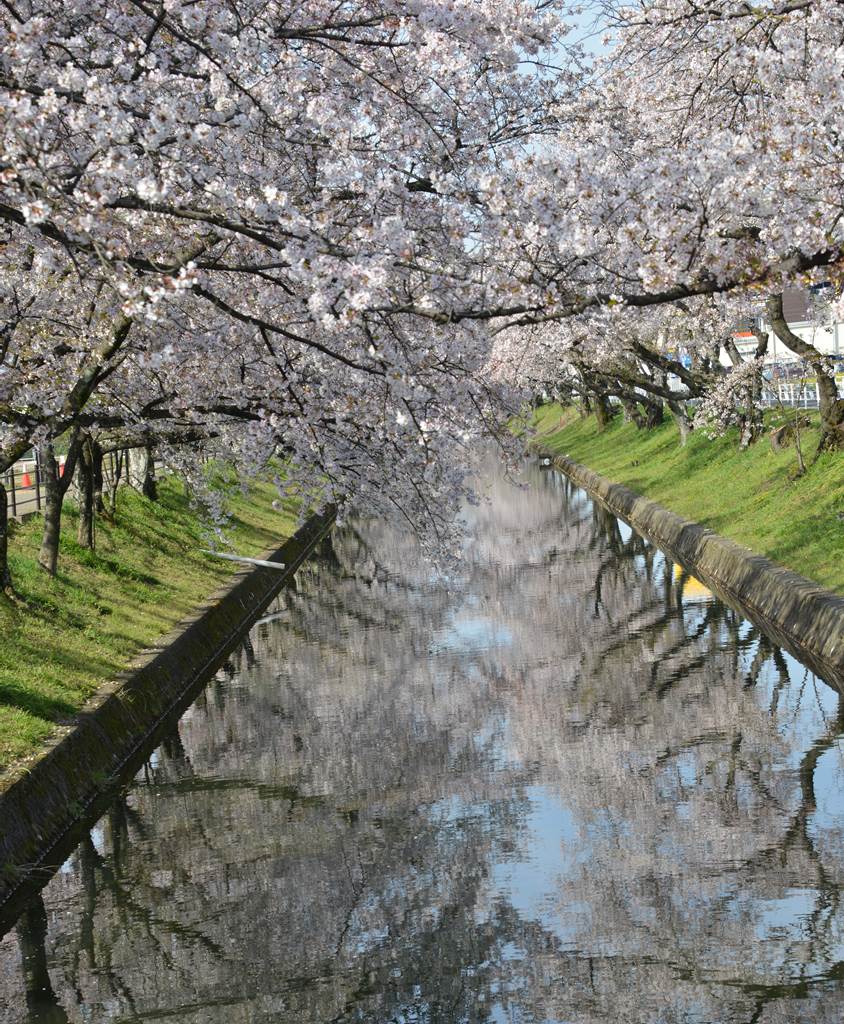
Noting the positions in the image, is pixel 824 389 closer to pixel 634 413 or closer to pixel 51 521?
pixel 51 521

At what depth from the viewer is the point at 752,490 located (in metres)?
33.5

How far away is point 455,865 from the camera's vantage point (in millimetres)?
11672

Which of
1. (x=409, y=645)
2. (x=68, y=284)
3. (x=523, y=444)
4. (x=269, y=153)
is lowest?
(x=409, y=645)

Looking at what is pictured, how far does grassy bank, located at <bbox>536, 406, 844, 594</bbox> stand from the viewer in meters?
24.1

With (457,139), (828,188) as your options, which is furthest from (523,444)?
(828,188)

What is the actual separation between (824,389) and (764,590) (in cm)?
807

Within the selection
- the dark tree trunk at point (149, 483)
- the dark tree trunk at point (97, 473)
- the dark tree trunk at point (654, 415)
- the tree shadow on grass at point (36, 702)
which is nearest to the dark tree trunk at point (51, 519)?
the dark tree trunk at point (97, 473)

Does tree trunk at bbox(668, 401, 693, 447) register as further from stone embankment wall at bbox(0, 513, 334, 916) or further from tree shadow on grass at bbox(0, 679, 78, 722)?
tree shadow on grass at bbox(0, 679, 78, 722)

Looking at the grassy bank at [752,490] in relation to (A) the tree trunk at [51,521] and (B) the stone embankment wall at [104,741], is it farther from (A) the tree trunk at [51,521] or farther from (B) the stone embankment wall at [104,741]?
(A) the tree trunk at [51,521]

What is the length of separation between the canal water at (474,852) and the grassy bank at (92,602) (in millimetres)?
1323

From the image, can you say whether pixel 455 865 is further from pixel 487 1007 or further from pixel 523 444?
pixel 523 444

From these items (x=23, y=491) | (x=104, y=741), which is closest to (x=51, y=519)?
(x=104, y=741)

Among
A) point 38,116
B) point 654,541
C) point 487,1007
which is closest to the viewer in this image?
point 38,116

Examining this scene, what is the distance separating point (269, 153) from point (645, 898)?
6796mm
